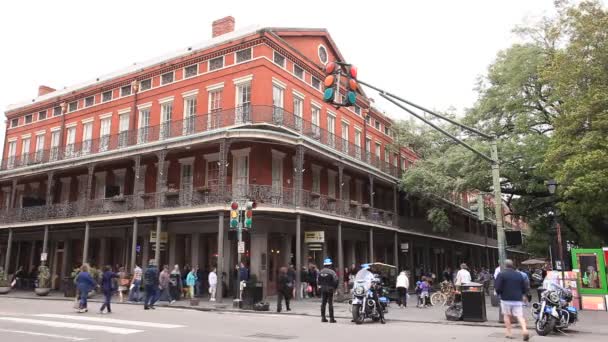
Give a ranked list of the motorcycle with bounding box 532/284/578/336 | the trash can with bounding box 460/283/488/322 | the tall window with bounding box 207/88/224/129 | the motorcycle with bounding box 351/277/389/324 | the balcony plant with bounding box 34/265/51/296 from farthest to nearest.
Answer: the balcony plant with bounding box 34/265/51/296, the tall window with bounding box 207/88/224/129, the trash can with bounding box 460/283/488/322, the motorcycle with bounding box 351/277/389/324, the motorcycle with bounding box 532/284/578/336

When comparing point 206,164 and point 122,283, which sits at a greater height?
point 206,164

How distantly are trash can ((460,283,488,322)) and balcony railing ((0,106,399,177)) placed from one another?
12.0m

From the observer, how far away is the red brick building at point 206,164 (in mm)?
22406

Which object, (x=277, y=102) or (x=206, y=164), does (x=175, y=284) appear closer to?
(x=206, y=164)

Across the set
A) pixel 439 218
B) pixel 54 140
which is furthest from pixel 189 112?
pixel 439 218

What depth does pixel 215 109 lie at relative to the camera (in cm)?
2430

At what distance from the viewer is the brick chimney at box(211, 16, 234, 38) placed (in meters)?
27.3

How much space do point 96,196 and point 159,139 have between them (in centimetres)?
693

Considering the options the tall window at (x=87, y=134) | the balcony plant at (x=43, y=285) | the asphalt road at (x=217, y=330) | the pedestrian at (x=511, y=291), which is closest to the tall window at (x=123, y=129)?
the tall window at (x=87, y=134)

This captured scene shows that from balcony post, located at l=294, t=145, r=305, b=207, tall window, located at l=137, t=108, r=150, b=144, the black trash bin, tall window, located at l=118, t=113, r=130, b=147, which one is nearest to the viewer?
the black trash bin

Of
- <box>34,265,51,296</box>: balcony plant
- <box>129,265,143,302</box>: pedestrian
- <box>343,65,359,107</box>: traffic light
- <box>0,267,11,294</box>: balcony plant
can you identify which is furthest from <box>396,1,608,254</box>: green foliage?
<box>0,267,11,294</box>: balcony plant

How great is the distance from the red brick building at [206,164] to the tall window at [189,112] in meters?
0.07

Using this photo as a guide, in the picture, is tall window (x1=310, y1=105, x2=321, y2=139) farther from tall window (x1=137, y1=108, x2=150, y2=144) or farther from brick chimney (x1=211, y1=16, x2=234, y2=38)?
tall window (x1=137, y1=108, x2=150, y2=144)

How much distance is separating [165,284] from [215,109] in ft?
30.6
